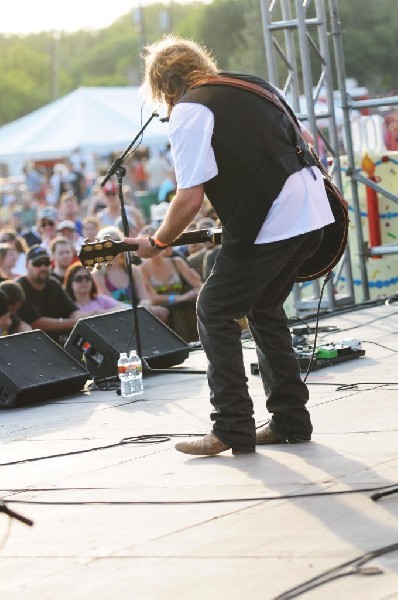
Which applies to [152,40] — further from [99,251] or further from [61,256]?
[99,251]

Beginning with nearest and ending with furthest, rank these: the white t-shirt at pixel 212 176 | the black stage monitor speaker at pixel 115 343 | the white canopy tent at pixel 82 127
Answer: the white t-shirt at pixel 212 176 → the black stage monitor speaker at pixel 115 343 → the white canopy tent at pixel 82 127

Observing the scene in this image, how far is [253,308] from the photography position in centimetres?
588

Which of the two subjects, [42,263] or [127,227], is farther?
[42,263]

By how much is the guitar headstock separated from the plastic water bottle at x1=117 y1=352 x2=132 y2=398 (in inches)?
86.3

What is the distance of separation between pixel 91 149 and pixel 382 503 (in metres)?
22.0

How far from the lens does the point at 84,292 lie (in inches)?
459

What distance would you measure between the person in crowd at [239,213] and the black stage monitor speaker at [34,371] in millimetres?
2437

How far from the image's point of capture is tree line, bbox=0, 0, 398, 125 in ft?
160

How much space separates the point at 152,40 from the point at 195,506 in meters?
109

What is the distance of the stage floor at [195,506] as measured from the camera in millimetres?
3990

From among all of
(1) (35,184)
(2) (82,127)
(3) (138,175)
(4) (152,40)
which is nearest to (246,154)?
(2) (82,127)

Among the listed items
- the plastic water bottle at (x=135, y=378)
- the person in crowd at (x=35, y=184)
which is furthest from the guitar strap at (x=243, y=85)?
the person in crowd at (x=35, y=184)

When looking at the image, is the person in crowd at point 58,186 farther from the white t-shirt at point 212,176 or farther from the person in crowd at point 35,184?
the white t-shirt at point 212,176

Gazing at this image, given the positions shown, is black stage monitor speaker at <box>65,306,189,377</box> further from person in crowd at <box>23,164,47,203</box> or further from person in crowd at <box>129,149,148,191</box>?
person in crowd at <box>129,149,148,191</box>
